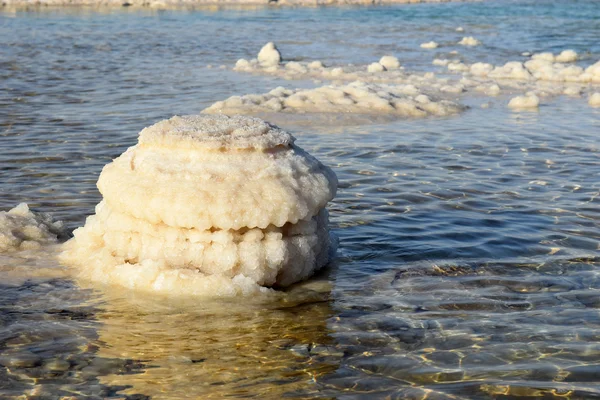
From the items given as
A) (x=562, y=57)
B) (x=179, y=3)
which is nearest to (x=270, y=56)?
(x=562, y=57)

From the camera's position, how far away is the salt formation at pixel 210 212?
452cm

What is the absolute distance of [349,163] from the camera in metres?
7.89

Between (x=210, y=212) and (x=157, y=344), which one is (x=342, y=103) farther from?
(x=157, y=344)

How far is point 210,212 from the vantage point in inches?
177

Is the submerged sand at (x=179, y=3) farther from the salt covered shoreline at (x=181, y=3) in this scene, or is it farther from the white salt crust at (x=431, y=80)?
the white salt crust at (x=431, y=80)

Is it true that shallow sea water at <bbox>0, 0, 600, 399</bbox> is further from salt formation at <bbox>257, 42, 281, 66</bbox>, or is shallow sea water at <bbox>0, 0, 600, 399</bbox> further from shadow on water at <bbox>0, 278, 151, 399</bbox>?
salt formation at <bbox>257, 42, 281, 66</bbox>

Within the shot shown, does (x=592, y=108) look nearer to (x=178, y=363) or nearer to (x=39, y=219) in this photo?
(x=39, y=219)

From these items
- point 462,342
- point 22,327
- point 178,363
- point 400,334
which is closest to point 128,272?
point 22,327

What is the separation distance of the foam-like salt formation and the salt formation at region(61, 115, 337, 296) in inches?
218

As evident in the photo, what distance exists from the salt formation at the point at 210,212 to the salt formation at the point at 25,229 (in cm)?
68

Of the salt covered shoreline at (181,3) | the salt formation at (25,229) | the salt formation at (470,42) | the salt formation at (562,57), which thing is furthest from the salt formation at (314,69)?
the salt covered shoreline at (181,3)

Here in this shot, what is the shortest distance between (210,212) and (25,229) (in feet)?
5.59

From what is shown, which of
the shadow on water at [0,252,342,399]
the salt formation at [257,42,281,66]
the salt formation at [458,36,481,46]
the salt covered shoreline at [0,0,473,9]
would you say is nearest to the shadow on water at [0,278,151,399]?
the shadow on water at [0,252,342,399]

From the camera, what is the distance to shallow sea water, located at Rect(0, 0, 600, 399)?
11.7 feet
